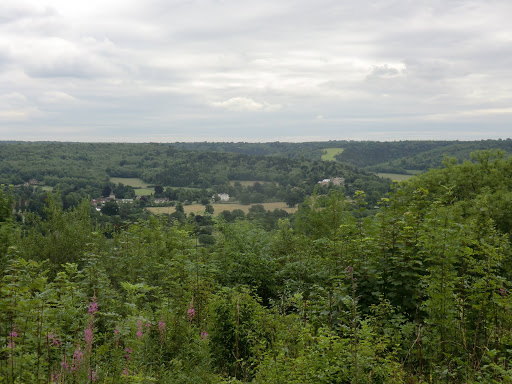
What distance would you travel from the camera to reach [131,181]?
9650cm

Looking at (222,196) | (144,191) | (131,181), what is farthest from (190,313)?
(131,181)

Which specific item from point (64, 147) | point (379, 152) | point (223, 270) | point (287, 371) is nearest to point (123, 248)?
point (223, 270)

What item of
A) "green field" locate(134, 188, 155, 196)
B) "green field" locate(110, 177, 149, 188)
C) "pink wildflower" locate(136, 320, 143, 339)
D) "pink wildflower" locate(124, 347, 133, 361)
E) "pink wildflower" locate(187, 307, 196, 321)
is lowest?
"green field" locate(134, 188, 155, 196)

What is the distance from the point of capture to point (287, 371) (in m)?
4.09

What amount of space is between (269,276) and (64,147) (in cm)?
13475

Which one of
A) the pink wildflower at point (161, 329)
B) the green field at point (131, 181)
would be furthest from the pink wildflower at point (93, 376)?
the green field at point (131, 181)

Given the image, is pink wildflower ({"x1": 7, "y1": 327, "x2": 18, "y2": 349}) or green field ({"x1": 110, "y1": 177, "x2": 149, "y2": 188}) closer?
pink wildflower ({"x1": 7, "y1": 327, "x2": 18, "y2": 349})

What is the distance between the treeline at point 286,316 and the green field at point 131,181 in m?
84.1

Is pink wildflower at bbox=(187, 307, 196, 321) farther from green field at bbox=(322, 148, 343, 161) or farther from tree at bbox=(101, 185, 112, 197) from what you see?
green field at bbox=(322, 148, 343, 161)

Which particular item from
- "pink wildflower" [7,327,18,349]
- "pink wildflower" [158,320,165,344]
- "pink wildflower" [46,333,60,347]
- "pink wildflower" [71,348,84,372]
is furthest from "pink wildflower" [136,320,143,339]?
"pink wildflower" [7,327,18,349]

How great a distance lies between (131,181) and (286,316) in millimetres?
96418

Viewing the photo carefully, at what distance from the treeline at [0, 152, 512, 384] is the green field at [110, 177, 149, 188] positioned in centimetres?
8410

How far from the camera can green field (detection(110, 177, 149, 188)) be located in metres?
91.5

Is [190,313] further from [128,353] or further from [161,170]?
[161,170]
